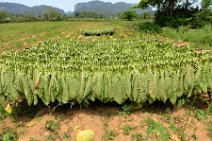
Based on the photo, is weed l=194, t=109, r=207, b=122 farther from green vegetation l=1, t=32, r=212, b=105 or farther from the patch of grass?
the patch of grass

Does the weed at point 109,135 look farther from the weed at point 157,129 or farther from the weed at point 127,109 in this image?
the weed at point 157,129

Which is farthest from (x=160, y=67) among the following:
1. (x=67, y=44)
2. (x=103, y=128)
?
(x=67, y=44)

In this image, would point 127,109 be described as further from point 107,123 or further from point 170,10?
point 170,10

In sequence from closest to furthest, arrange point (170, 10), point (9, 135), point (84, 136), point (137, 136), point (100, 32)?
point (84, 136) → point (137, 136) → point (9, 135) → point (100, 32) → point (170, 10)

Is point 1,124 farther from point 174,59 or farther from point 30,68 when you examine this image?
point 174,59

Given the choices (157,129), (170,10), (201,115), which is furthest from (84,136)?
(170,10)

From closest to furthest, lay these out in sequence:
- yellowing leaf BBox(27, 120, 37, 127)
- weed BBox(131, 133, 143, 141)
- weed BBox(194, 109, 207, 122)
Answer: weed BBox(194, 109, 207, 122), weed BBox(131, 133, 143, 141), yellowing leaf BBox(27, 120, 37, 127)

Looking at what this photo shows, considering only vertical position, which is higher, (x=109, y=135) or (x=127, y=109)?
(x=127, y=109)

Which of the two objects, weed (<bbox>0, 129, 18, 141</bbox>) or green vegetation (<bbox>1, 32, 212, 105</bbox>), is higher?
green vegetation (<bbox>1, 32, 212, 105</bbox>)

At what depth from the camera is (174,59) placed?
566 centimetres

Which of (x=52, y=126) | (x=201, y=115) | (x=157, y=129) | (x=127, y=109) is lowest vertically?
(x=52, y=126)

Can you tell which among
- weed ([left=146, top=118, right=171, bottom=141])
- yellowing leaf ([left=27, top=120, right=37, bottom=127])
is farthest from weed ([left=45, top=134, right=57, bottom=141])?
weed ([left=146, top=118, right=171, bottom=141])

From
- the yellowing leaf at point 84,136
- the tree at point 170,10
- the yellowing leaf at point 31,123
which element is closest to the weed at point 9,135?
the yellowing leaf at point 31,123

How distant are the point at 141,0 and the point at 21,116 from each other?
19.8 meters
